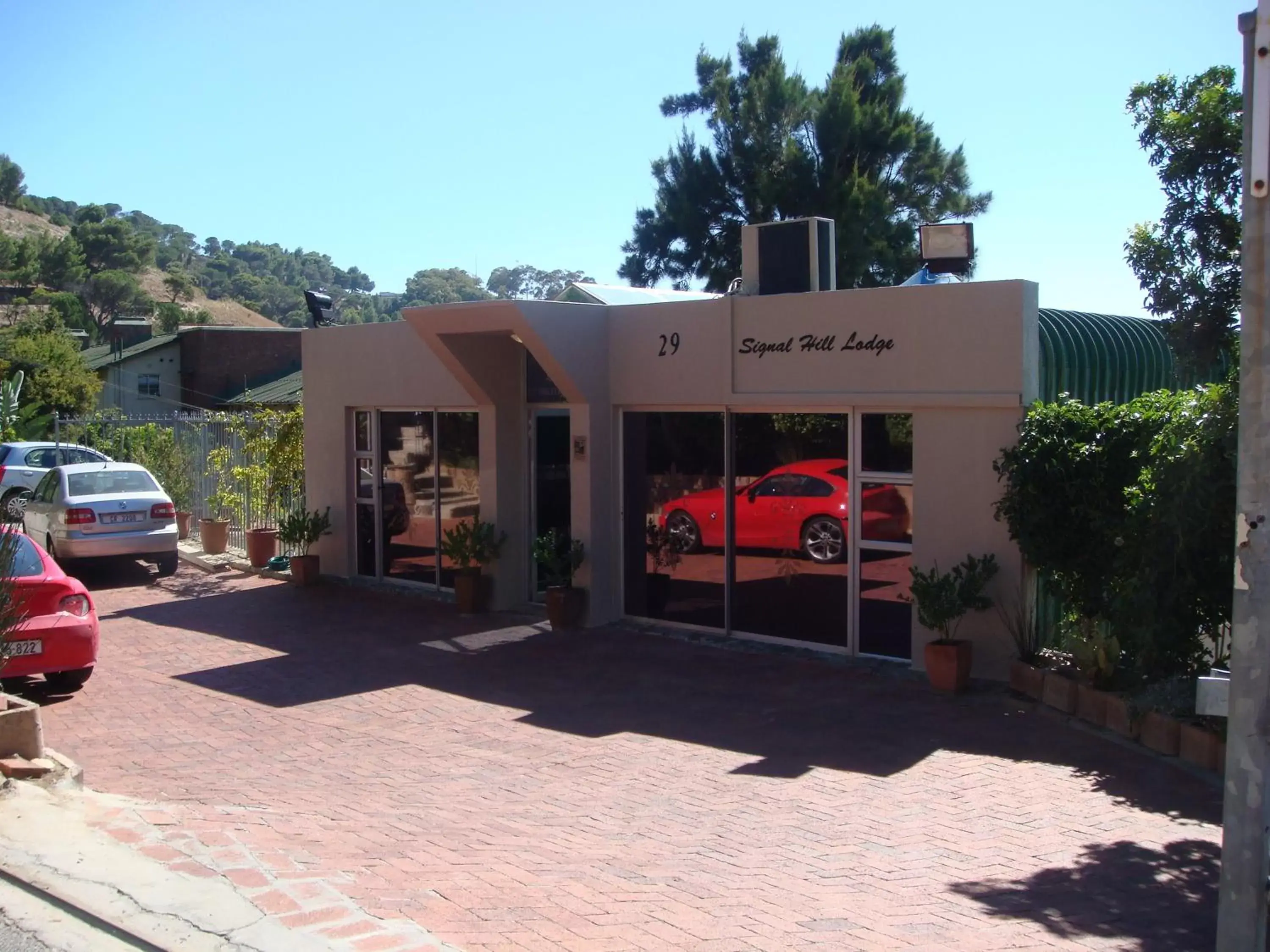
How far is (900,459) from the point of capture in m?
10.7

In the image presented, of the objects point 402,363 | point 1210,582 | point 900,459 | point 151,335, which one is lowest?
point 1210,582

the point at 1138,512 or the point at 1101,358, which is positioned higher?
the point at 1101,358

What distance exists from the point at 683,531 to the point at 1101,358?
4.33m

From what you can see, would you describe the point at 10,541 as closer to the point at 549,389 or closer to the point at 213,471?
the point at 549,389

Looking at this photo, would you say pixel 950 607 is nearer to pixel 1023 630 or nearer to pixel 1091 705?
pixel 1023 630

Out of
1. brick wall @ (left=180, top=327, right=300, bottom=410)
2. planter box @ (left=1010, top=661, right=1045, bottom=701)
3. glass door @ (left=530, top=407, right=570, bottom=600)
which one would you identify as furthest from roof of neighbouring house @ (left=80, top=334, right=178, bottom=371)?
planter box @ (left=1010, top=661, right=1045, bottom=701)

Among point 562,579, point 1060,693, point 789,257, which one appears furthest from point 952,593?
point 562,579

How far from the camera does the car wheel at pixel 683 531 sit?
1241cm

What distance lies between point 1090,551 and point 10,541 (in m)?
7.48

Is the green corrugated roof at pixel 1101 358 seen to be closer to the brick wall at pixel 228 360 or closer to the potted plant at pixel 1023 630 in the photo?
the potted plant at pixel 1023 630

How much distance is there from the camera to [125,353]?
45.3 m

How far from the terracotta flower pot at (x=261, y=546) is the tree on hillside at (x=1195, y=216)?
13.0 meters

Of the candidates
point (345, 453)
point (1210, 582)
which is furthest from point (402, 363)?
point (1210, 582)

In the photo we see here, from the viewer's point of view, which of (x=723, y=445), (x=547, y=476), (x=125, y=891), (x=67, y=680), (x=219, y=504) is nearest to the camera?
(x=125, y=891)
